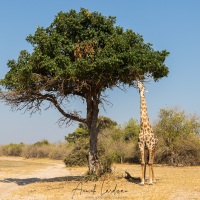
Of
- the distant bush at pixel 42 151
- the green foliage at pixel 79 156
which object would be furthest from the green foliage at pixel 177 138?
the distant bush at pixel 42 151

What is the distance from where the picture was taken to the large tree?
51.6 feet

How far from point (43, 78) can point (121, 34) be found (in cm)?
457

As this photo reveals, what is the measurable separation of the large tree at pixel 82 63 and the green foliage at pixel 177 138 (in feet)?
56.5

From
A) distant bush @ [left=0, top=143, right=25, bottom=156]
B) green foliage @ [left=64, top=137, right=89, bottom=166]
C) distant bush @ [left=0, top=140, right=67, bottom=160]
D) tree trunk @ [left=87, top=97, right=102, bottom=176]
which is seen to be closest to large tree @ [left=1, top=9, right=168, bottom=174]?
tree trunk @ [left=87, top=97, right=102, bottom=176]

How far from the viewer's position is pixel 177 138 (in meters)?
33.8

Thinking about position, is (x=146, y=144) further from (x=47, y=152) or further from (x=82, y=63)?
(x=47, y=152)

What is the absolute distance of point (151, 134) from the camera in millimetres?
14367

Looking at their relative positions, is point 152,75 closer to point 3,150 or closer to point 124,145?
point 124,145

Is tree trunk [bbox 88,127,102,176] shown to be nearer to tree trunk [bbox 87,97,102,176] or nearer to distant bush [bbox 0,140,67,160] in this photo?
tree trunk [bbox 87,97,102,176]

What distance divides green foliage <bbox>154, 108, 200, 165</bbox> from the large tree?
17229 millimetres

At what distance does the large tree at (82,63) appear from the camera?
1573 cm
